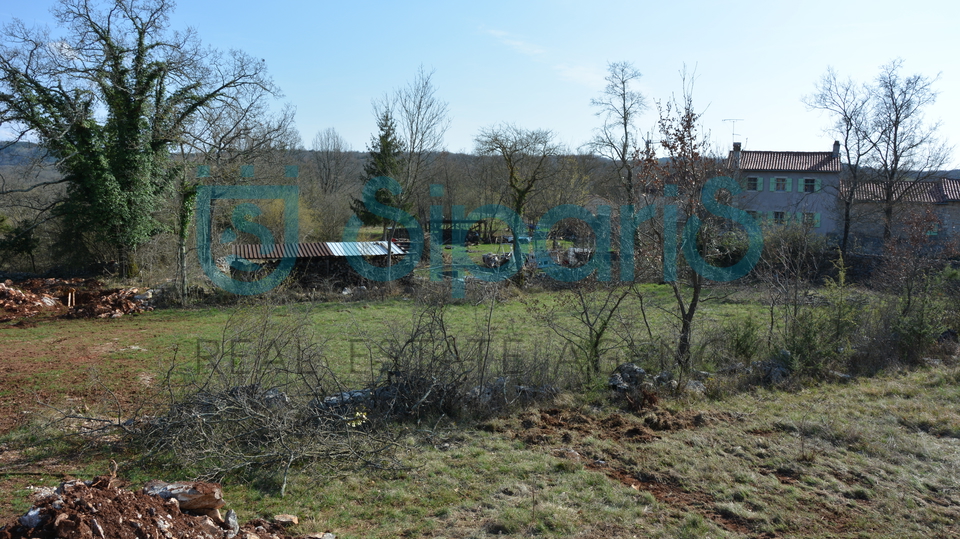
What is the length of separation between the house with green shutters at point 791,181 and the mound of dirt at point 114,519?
35.1 m

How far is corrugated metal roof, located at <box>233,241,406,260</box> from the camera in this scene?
1912cm

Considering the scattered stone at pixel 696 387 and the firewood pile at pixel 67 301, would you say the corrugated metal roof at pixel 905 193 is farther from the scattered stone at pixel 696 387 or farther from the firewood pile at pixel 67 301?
the firewood pile at pixel 67 301

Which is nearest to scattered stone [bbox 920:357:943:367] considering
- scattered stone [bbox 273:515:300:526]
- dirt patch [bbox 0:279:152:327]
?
scattered stone [bbox 273:515:300:526]

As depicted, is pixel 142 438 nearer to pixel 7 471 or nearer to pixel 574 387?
pixel 7 471

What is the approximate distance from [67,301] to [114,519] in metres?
17.1

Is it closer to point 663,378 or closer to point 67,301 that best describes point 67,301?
point 67,301

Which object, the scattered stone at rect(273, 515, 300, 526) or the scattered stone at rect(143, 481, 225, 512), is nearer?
the scattered stone at rect(143, 481, 225, 512)

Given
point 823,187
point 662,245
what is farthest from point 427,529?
point 823,187

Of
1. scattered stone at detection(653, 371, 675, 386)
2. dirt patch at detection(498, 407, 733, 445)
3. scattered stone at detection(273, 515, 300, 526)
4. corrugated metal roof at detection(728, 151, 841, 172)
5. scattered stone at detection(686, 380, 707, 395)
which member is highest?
corrugated metal roof at detection(728, 151, 841, 172)

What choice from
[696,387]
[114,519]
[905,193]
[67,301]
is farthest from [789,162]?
[114,519]

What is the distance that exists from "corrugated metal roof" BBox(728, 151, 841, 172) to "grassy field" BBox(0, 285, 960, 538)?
97.3ft

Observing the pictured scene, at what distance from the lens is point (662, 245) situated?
869 cm

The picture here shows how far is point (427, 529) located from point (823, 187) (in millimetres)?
36052

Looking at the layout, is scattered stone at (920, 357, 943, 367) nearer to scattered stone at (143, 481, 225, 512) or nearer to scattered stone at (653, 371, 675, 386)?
scattered stone at (653, 371, 675, 386)
